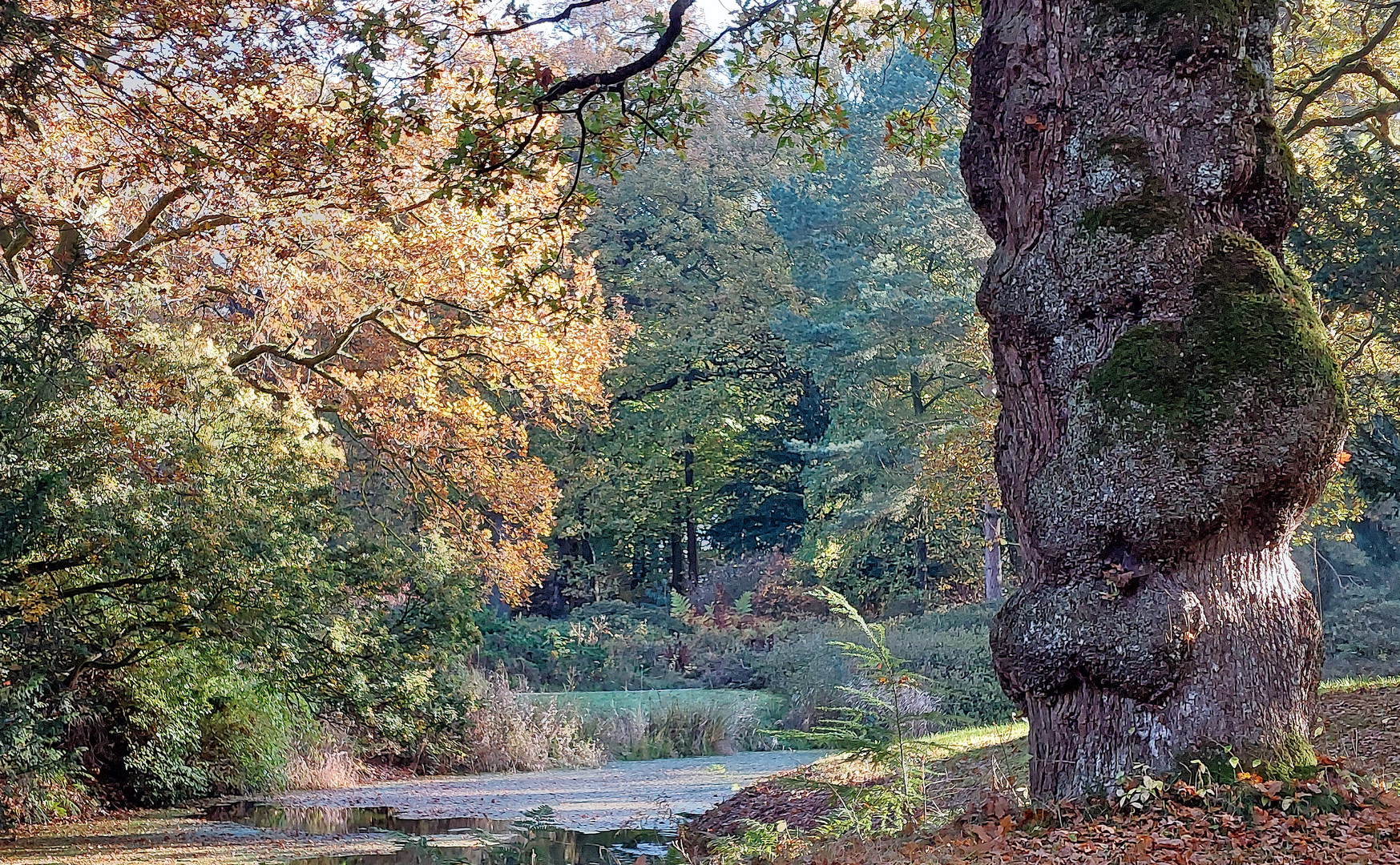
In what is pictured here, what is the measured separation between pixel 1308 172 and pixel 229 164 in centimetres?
956

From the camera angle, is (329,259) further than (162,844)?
Yes

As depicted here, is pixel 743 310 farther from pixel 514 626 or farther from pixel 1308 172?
pixel 1308 172

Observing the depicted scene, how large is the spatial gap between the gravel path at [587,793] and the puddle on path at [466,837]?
0.26 metres

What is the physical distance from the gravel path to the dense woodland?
3.23 feet

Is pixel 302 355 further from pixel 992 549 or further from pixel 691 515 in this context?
pixel 691 515

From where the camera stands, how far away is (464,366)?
51.2 feet

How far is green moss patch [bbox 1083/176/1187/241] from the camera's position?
4.51 meters

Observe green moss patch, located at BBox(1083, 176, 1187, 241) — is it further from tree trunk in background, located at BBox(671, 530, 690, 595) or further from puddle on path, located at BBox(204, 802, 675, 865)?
tree trunk in background, located at BBox(671, 530, 690, 595)

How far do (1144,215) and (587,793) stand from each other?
29.9ft

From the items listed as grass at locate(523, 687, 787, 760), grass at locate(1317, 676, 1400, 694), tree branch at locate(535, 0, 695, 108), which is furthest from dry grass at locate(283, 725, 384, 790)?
grass at locate(1317, 676, 1400, 694)

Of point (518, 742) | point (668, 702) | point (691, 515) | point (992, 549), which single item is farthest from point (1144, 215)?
point (691, 515)

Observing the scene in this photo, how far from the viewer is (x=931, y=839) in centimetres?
452

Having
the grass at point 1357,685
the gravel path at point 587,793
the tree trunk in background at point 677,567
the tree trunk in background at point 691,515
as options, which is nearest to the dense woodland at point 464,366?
the gravel path at point 587,793

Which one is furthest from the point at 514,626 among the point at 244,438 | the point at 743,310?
the point at 244,438
